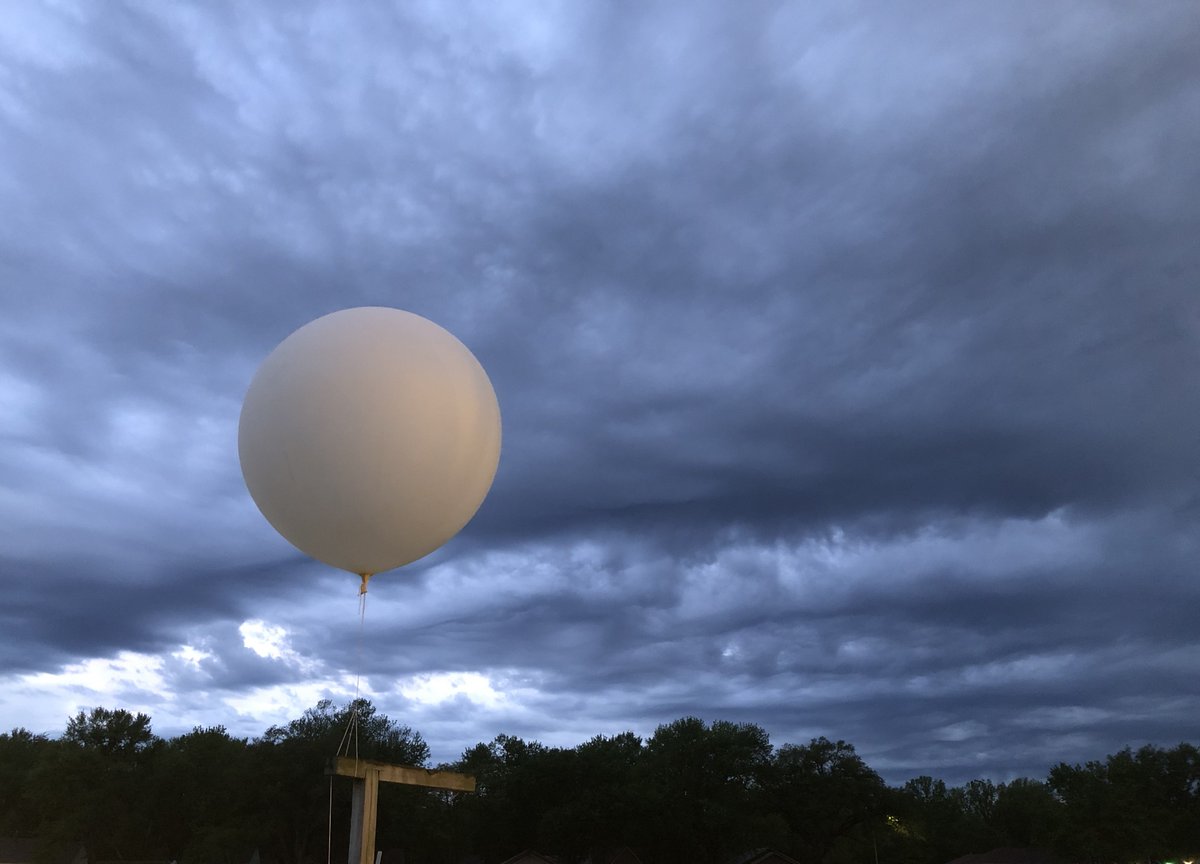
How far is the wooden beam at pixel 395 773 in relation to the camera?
20.3 ft

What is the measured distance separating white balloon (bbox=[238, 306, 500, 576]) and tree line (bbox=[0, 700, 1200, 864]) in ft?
153

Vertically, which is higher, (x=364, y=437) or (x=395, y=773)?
(x=364, y=437)

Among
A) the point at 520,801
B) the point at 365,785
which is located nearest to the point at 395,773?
the point at 365,785

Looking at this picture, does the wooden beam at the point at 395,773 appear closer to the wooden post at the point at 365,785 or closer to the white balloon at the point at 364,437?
the wooden post at the point at 365,785

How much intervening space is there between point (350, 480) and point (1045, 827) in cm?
9641

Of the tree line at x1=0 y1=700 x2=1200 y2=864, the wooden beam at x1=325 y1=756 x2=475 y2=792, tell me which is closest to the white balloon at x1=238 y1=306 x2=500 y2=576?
the wooden beam at x1=325 y1=756 x2=475 y2=792

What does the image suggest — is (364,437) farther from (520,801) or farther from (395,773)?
(520,801)

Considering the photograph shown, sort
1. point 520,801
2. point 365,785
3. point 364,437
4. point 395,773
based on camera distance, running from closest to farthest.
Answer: point 365,785
point 395,773
point 364,437
point 520,801

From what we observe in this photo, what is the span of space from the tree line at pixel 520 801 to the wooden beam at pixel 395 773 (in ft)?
152

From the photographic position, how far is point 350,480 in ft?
22.8

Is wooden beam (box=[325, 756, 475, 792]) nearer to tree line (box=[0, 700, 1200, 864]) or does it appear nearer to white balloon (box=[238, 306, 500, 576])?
white balloon (box=[238, 306, 500, 576])

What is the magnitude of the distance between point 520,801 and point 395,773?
53719 mm

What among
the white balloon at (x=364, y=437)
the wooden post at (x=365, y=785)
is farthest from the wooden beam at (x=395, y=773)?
the white balloon at (x=364, y=437)

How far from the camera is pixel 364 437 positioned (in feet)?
22.5
